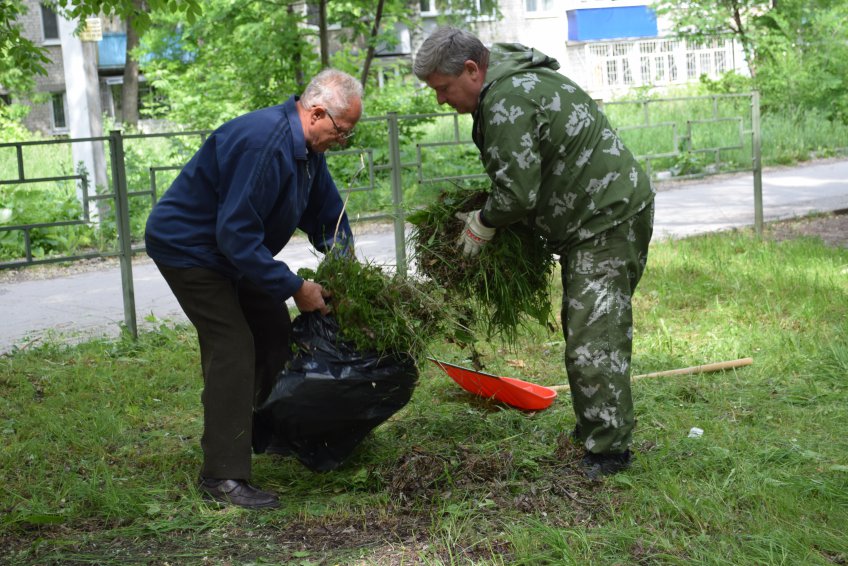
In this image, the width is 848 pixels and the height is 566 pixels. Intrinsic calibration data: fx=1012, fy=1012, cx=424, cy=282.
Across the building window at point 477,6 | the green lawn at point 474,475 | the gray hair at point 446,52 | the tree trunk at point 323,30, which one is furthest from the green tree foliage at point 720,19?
the gray hair at point 446,52

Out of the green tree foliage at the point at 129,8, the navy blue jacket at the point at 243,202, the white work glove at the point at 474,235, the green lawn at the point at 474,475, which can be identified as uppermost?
the green tree foliage at the point at 129,8

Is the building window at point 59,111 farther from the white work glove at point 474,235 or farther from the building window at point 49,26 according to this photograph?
the white work glove at point 474,235

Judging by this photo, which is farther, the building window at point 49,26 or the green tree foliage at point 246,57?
the building window at point 49,26

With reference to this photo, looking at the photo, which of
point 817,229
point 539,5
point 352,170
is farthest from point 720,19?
point 539,5

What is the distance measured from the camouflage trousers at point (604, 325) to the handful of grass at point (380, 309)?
1.66 ft

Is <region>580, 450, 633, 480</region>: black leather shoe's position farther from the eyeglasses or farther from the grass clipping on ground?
the eyeglasses

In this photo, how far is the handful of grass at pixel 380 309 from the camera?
380 centimetres

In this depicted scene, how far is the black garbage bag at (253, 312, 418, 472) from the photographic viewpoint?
12.5ft

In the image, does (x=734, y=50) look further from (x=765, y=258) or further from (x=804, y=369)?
(x=804, y=369)

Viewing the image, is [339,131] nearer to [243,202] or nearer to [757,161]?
[243,202]

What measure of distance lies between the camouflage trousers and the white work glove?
32 cm

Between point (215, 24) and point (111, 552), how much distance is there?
881 centimetres

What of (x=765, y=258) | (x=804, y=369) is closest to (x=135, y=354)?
(x=804, y=369)

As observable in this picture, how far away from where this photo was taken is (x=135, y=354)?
254 inches
